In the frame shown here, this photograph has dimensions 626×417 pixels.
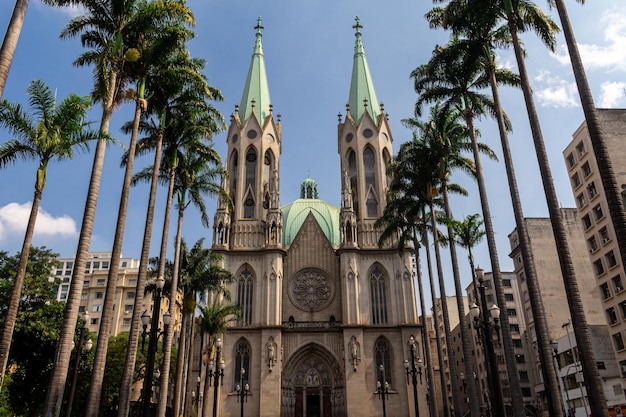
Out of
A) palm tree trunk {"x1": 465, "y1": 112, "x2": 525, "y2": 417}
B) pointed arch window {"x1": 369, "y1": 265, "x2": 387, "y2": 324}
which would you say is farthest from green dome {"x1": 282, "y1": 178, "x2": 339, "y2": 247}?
palm tree trunk {"x1": 465, "y1": 112, "x2": 525, "y2": 417}

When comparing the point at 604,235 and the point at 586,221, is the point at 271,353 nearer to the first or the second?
the point at 604,235

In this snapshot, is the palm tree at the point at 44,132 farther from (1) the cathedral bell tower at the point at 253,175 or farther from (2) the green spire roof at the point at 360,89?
(2) the green spire roof at the point at 360,89

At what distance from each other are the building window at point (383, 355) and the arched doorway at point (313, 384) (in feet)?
10.8

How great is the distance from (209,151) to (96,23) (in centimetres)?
935

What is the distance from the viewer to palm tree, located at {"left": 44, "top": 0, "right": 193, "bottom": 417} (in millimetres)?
15625

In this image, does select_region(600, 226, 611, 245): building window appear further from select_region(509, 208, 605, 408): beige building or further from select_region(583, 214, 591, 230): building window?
select_region(509, 208, 605, 408): beige building

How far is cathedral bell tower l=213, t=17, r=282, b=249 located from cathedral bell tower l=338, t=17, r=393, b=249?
6754 millimetres

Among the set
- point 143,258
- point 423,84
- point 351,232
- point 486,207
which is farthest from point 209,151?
point 351,232

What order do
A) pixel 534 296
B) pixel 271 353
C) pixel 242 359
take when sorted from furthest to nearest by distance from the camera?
1. pixel 242 359
2. pixel 271 353
3. pixel 534 296

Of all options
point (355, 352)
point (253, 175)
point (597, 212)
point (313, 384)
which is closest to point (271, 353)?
point (313, 384)

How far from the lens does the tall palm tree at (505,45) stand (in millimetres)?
17047

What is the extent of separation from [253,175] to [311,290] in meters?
13.1

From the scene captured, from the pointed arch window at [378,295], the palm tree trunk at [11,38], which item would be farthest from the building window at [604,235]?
the palm tree trunk at [11,38]

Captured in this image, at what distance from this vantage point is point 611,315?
129 ft
